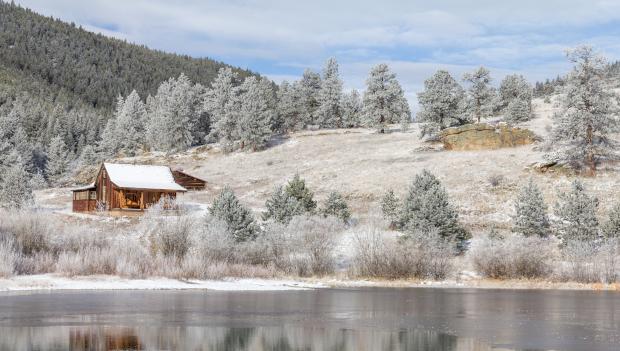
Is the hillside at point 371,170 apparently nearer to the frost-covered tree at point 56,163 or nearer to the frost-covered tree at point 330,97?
the frost-covered tree at point 330,97

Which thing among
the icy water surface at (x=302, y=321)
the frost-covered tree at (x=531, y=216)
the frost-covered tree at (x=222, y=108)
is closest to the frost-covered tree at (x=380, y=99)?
the frost-covered tree at (x=222, y=108)

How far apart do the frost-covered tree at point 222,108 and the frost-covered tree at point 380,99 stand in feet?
65.4

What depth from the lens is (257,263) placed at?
1773 inches

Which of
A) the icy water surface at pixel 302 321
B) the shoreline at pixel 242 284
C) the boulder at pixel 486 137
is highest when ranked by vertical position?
the boulder at pixel 486 137

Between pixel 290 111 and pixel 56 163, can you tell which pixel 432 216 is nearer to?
pixel 290 111

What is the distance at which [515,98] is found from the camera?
4205 inches

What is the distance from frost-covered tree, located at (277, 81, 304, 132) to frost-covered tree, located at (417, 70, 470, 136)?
31069 millimetres

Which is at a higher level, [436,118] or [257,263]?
[436,118]

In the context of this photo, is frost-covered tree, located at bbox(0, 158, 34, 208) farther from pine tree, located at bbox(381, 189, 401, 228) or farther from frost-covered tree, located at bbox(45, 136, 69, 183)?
frost-covered tree, located at bbox(45, 136, 69, 183)

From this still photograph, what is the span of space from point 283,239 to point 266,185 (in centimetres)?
3808

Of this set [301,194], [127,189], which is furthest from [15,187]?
[301,194]

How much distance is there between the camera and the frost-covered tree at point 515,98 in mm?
101875

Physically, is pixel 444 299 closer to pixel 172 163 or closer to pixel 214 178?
pixel 214 178

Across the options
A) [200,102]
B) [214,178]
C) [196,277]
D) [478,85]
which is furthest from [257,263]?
A: [200,102]
